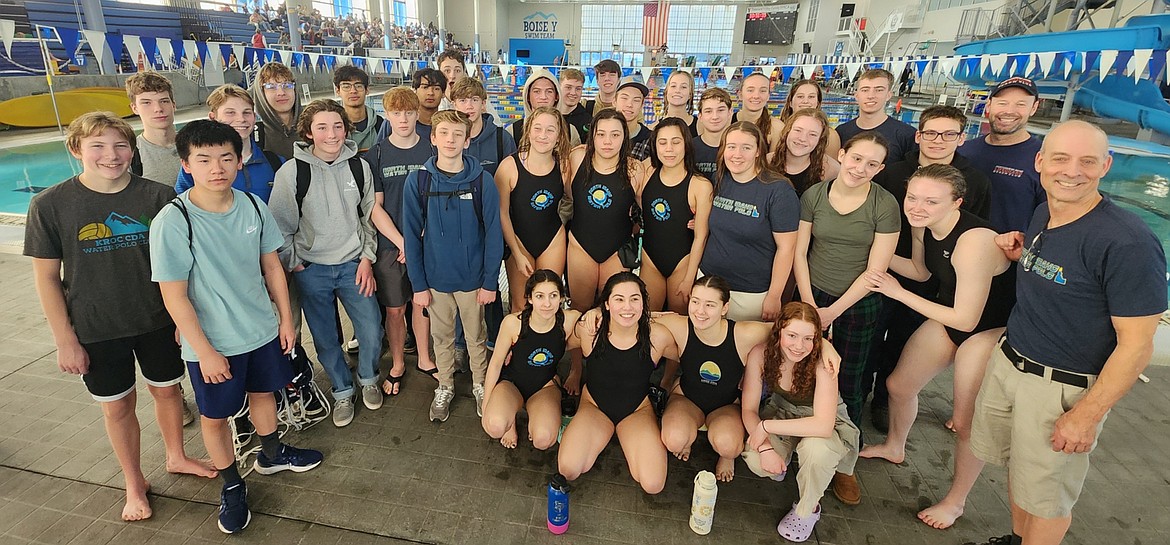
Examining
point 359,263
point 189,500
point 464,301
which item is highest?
point 359,263

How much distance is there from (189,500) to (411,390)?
4.29 ft

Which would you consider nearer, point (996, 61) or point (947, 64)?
point (996, 61)

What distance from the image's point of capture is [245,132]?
2.99 m

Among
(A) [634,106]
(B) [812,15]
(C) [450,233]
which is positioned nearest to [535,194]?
(C) [450,233]

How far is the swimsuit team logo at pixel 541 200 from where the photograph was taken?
3305 mm

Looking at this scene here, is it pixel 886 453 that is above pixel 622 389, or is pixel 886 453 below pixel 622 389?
below

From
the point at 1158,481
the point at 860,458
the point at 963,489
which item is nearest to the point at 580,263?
the point at 860,458

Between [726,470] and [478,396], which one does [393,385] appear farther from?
[726,470]

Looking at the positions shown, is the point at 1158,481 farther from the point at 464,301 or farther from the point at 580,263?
the point at 464,301

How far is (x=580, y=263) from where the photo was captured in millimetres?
3455

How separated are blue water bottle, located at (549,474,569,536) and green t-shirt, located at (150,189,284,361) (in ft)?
4.90

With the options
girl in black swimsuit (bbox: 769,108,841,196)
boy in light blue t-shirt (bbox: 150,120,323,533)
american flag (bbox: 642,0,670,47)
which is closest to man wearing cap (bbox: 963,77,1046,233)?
girl in black swimsuit (bbox: 769,108,841,196)

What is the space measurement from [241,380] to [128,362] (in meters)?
0.49

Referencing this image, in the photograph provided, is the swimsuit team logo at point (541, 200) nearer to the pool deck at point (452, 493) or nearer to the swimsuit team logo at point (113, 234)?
the pool deck at point (452, 493)
